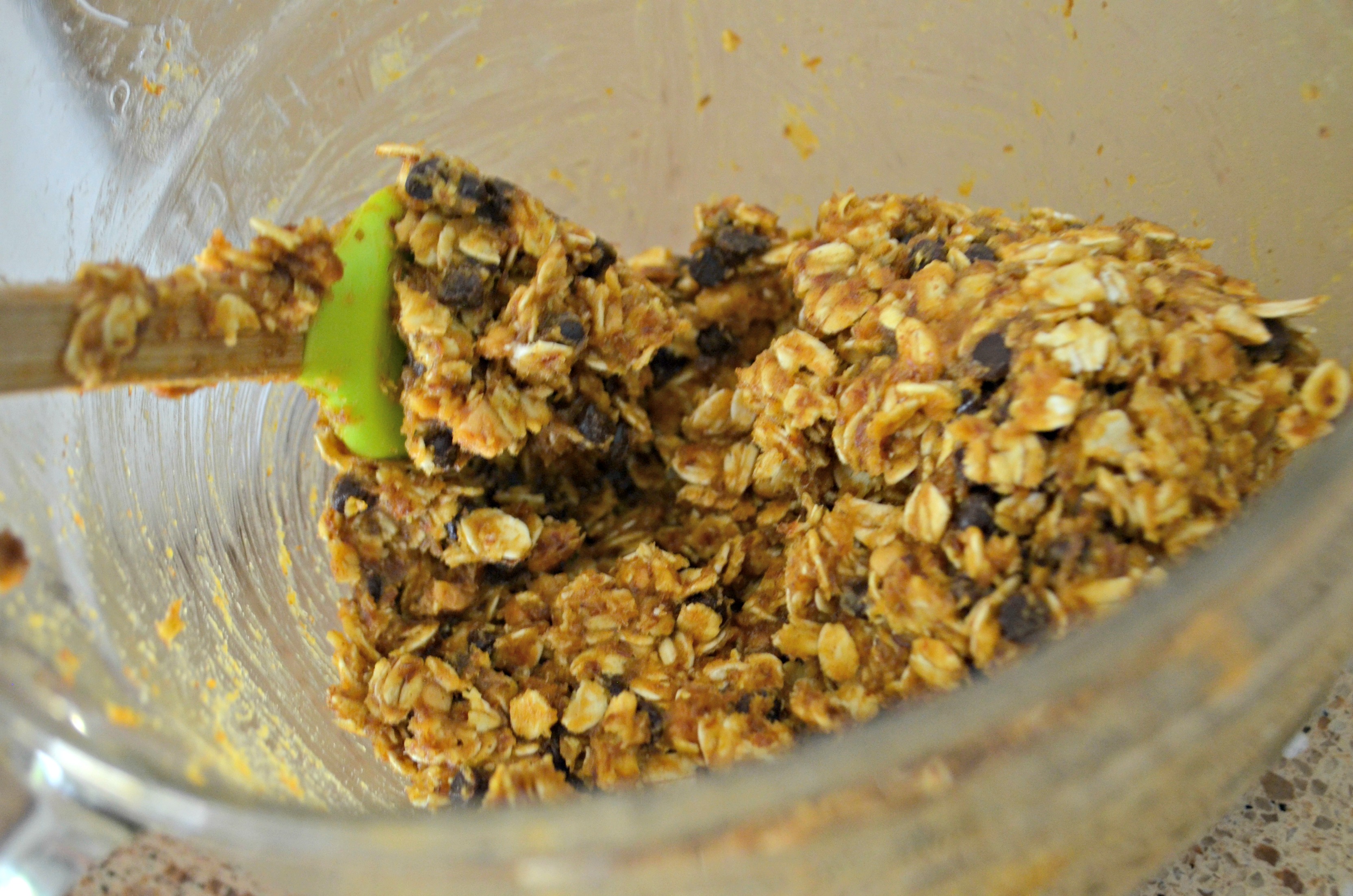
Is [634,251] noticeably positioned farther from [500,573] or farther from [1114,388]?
[1114,388]

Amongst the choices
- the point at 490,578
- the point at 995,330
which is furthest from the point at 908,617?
the point at 490,578

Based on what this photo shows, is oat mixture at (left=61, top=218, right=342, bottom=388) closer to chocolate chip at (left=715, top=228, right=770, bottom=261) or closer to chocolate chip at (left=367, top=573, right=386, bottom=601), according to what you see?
chocolate chip at (left=367, top=573, right=386, bottom=601)

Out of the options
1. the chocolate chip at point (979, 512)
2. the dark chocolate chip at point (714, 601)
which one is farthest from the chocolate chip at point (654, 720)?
the chocolate chip at point (979, 512)

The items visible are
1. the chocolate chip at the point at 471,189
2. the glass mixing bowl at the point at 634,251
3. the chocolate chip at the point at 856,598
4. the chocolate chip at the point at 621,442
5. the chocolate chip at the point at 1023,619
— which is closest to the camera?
the glass mixing bowl at the point at 634,251

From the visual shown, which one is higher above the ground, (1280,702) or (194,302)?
(194,302)

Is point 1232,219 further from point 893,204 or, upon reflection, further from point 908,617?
point 908,617

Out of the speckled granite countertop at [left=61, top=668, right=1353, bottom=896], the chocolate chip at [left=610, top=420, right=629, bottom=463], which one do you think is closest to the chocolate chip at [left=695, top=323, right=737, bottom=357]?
the chocolate chip at [left=610, top=420, right=629, bottom=463]

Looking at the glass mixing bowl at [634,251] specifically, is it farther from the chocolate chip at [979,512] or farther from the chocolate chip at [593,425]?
the chocolate chip at [593,425]
